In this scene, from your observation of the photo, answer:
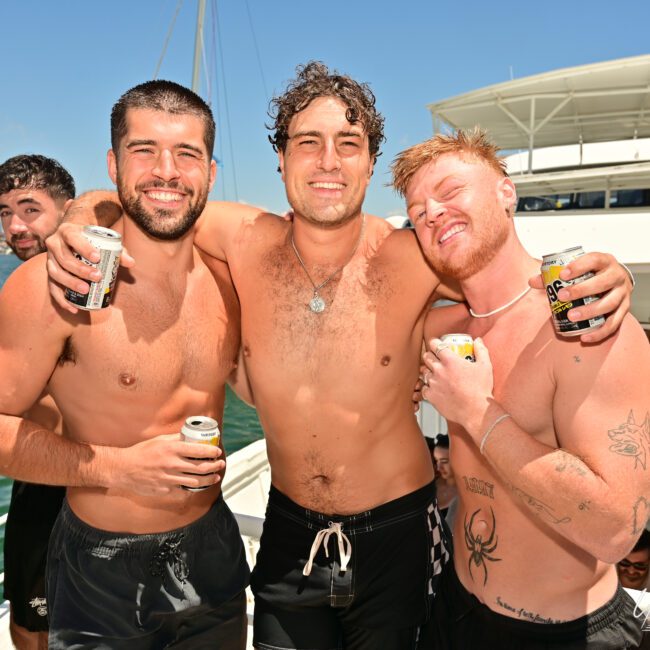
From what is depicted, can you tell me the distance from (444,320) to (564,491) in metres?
1.00

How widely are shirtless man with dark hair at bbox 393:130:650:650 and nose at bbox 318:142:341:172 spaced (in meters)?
0.26

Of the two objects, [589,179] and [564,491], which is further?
[589,179]

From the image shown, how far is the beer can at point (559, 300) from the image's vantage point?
5.09 ft

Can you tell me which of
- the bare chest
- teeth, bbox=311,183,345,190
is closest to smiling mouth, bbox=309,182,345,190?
teeth, bbox=311,183,345,190

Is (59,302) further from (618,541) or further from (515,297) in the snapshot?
(618,541)

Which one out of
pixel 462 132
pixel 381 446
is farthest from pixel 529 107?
pixel 381 446

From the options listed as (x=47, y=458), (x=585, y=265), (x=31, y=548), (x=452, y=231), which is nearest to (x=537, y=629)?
(x=585, y=265)

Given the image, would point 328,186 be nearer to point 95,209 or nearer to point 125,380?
point 95,209

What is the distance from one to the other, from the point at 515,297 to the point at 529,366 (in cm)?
33

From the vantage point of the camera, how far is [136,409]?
7.00 feet

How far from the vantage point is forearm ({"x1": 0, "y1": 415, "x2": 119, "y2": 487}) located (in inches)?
75.7

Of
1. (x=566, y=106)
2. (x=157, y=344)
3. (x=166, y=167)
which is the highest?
(x=566, y=106)

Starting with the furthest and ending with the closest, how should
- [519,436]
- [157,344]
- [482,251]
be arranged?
[157,344] < [482,251] < [519,436]

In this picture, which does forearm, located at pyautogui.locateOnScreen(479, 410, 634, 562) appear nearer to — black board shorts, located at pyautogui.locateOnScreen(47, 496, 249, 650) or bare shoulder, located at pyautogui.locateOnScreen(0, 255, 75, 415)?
black board shorts, located at pyautogui.locateOnScreen(47, 496, 249, 650)
